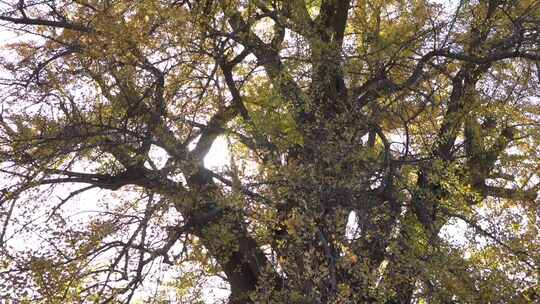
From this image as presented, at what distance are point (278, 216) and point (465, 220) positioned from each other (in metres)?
1.77

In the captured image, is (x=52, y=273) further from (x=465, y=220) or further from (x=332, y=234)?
(x=465, y=220)

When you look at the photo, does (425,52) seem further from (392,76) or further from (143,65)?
(143,65)

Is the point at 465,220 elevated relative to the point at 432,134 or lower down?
lower down

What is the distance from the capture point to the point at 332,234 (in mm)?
4613

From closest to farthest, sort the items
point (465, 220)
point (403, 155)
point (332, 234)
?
1. point (332, 234)
2. point (465, 220)
3. point (403, 155)

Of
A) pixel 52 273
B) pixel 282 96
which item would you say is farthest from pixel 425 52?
pixel 52 273

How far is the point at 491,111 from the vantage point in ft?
21.6

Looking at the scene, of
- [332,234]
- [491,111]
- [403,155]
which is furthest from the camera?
[491,111]

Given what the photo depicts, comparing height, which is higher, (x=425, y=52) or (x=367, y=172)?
(x=425, y=52)

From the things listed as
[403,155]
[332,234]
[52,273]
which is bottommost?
[332,234]

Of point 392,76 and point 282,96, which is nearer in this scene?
point 282,96

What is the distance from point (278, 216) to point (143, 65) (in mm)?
1895

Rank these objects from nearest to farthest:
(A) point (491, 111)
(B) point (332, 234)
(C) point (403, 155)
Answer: (B) point (332, 234)
(C) point (403, 155)
(A) point (491, 111)

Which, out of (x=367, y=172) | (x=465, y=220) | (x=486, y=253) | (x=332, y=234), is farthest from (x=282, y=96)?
(x=486, y=253)
